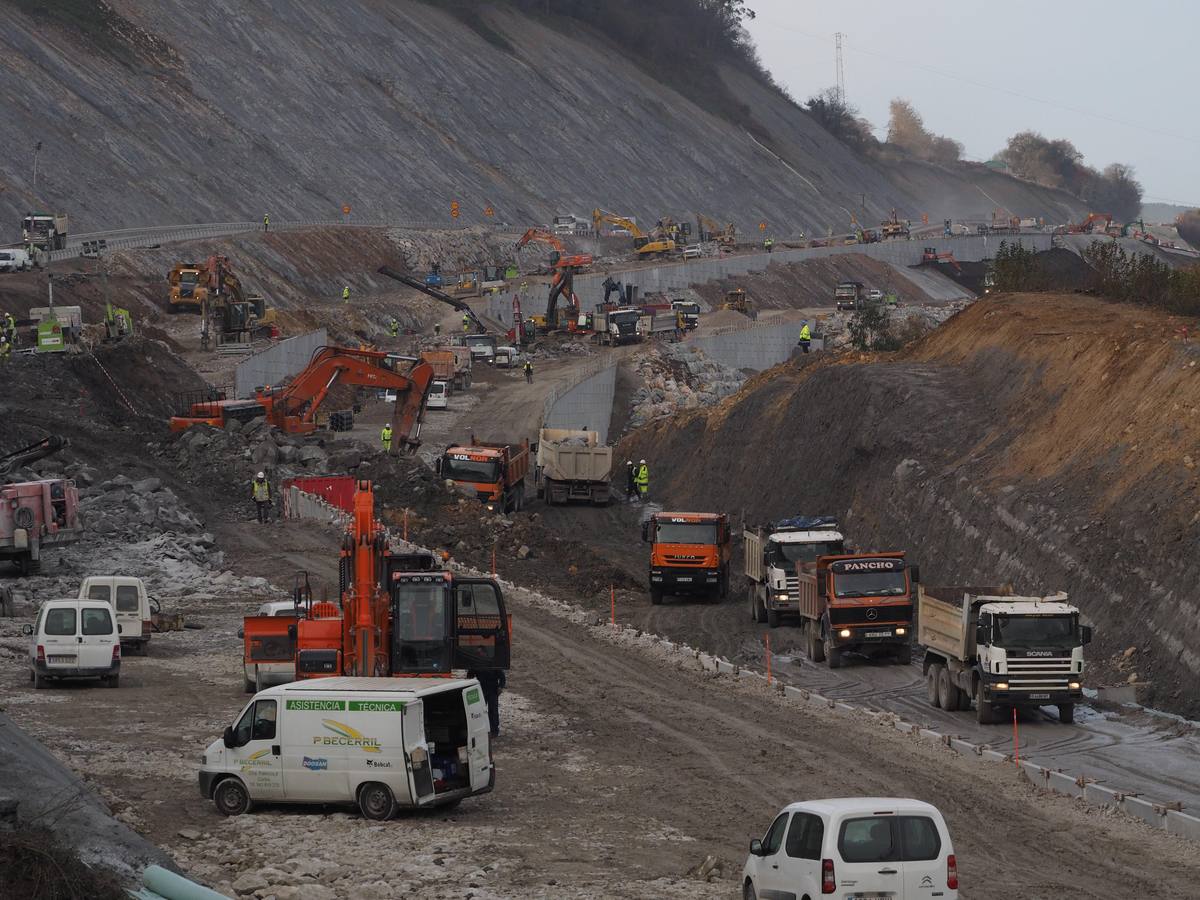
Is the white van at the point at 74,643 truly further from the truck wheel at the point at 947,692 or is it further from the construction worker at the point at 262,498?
the construction worker at the point at 262,498

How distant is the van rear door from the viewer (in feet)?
61.7

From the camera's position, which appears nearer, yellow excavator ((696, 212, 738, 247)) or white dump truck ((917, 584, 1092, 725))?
white dump truck ((917, 584, 1092, 725))

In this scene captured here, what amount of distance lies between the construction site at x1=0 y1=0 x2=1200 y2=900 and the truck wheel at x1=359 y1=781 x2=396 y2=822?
0.03m

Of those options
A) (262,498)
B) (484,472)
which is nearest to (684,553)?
(484,472)

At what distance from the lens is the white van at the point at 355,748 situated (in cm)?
1891

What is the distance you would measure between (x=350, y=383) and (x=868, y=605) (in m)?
29.9

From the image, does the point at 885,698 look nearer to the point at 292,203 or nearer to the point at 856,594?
the point at 856,594

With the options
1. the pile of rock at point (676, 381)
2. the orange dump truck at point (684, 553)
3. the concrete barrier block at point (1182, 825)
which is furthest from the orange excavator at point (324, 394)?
the concrete barrier block at point (1182, 825)

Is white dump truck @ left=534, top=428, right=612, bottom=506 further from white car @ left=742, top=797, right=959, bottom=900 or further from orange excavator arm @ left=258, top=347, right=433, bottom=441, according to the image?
white car @ left=742, top=797, right=959, bottom=900

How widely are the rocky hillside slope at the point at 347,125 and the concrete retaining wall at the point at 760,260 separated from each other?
57.1 feet

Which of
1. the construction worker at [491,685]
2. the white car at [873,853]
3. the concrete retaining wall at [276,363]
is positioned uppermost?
the concrete retaining wall at [276,363]

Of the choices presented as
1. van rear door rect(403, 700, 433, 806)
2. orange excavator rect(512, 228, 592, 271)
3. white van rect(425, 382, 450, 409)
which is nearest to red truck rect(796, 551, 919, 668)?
van rear door rect(403, 700, 433, 806)

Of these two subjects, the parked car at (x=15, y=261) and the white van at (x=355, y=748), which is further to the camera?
the parked car at (x=15, y=261)

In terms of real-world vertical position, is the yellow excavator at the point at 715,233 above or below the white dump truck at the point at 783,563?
above
